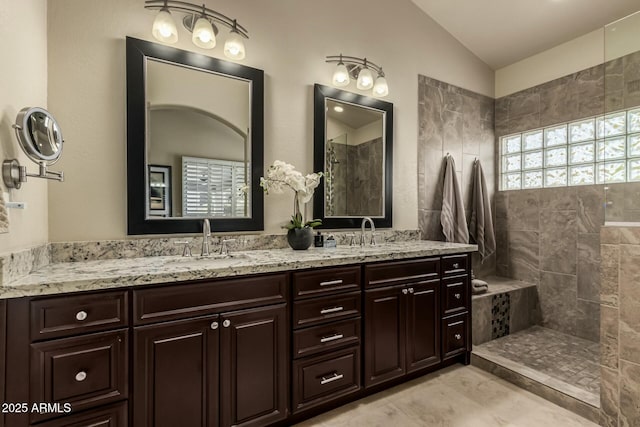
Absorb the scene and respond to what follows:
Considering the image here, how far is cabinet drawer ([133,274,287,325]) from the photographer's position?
127 centimetres

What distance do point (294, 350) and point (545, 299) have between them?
2.81 metres

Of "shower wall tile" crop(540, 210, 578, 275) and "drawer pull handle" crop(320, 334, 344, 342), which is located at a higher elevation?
"shower wall tile" crop(540, 210, 578, 275)

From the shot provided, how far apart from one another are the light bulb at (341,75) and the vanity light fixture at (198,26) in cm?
71

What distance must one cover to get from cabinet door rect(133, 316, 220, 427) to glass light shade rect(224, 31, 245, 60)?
5.20ft

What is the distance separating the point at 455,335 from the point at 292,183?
5.43 feet

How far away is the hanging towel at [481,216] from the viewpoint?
126 inches

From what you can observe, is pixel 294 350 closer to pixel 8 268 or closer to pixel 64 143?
pixel 8 268

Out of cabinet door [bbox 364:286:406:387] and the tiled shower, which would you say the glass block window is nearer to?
the tiled shower

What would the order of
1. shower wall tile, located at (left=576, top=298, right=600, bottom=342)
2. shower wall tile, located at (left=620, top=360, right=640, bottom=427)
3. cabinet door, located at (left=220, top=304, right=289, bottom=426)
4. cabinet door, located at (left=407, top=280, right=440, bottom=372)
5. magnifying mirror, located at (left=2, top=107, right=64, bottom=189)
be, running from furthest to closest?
shower wall tile, located at (left=576, top=298, right=600, bottom=342)
cabinet door, located at (left=407, top=280, right=440, bottom=372)
shower wall tile, located at (left=620, top=360, right=640, bottom=427)
cabinet door, located at (left=220, top=304, right=289, bottom=426)
magnifying mirror, located at (left=2, top=107, right=64, bottom=189)

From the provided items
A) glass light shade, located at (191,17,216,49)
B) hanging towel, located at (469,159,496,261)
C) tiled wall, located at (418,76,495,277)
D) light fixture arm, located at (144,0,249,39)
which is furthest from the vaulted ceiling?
glass light shade, located at (191,17,216,49)

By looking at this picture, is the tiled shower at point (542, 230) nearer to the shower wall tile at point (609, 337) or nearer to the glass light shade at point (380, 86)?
the shower wall tile at point (609, 337)

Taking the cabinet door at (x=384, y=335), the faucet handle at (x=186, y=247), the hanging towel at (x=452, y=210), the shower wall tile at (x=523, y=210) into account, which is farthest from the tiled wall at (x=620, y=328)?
the faucet handle at (x=186, y=247)

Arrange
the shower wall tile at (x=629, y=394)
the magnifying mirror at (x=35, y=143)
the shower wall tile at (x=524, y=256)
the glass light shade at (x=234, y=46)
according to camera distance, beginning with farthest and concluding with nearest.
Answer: the shower wall tile at (x=524, y=256), the glass light shade at (x=234, y=46), the shower wall tile at (x=629, y=394), the magnifying mirror at (x=35, y=143)

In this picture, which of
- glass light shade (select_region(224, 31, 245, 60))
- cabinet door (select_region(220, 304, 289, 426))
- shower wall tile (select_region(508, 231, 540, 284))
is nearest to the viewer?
cabinet door (select_region(220, 304, 289, 426))
